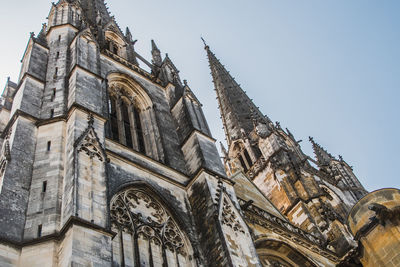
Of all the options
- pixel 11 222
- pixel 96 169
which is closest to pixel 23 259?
pixel 11 222

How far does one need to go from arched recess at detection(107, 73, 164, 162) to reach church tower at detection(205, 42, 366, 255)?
4584mm

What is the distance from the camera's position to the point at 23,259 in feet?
26.4

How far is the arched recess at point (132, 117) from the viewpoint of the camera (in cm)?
1490

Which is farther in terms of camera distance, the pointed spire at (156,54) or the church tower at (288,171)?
the pointed spire at (156,54)

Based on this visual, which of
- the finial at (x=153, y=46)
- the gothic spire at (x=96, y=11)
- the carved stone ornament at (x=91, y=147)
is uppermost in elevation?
the gothic spire at (x=96, y=11)

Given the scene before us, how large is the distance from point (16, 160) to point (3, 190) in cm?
103

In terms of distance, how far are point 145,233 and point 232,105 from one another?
964 inches

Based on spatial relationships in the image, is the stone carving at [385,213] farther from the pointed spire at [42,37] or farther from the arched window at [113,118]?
the pointed spire at [42,37]

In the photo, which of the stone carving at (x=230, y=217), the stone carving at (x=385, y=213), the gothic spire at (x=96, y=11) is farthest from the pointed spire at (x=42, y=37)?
the stone carving at (x=385, y=213)

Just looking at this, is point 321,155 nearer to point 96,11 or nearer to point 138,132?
point 96,11

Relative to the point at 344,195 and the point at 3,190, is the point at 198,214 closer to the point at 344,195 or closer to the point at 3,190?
the point at 3,190

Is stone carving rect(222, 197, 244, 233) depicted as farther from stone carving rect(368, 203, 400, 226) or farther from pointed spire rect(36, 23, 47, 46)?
pointed spire rect(36, 23, 47, 46)

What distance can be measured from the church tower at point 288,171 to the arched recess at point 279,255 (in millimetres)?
1289

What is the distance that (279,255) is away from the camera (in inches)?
571
